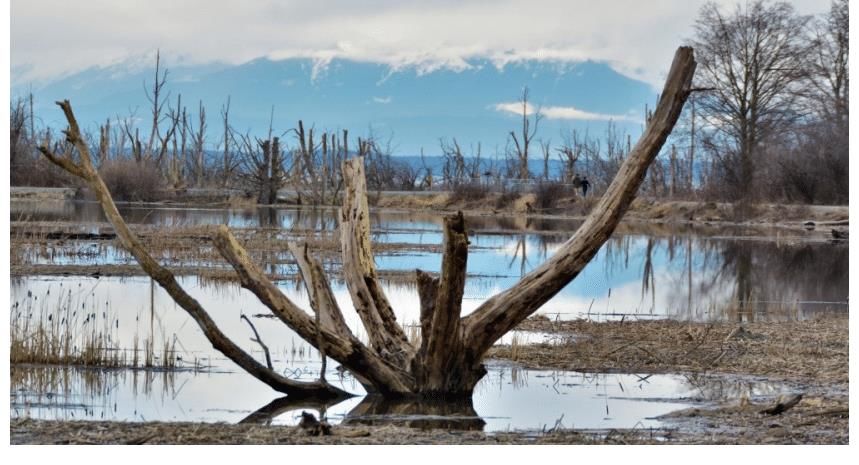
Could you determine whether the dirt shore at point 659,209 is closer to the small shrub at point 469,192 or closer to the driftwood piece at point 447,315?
the small shrub at point 469,192

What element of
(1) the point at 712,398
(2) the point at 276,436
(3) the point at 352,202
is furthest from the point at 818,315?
(2) the point at 276,436

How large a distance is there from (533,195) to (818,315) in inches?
1658

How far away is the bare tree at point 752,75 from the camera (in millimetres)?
49469

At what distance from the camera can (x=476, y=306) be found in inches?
744

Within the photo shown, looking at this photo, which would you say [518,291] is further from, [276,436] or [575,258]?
[276,436]

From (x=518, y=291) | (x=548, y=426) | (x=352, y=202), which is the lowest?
(x=548, y=426)

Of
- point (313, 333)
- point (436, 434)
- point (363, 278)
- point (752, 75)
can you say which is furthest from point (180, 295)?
point (752, 75)

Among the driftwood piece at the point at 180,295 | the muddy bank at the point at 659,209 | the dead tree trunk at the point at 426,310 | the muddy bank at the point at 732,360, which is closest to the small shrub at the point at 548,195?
the muddy bank at the point at 659,209

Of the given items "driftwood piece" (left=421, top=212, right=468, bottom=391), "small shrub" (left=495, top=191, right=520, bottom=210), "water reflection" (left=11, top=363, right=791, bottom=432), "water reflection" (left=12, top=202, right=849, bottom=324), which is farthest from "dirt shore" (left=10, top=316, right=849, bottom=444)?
"small shrub" (left=495, top=191, right=520, bottom=210)

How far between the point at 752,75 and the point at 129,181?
26565 mm

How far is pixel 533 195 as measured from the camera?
59531 mm

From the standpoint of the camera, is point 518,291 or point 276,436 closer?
point 276,436

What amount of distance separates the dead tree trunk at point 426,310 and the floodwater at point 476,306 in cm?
33

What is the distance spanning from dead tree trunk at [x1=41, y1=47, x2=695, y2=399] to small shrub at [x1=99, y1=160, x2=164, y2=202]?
154 ft
